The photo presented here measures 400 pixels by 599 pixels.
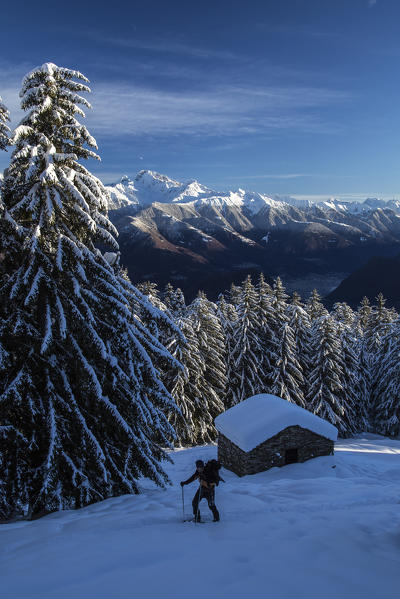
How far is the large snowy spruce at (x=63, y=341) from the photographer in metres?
8.05

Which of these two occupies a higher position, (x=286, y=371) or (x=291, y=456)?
(x=286, y=371)

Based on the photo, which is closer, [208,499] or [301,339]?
[208,499]

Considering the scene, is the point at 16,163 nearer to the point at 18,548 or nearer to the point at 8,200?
the point at 8,200

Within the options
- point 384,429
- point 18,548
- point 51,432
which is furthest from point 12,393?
point 384,429

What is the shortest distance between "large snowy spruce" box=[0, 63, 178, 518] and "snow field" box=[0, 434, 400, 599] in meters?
0.91

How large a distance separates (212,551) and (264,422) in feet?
43.4

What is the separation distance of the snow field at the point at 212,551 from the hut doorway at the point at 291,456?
9.75m

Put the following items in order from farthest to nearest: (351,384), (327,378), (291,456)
→ (351,384) → (327,378) → (291,456)

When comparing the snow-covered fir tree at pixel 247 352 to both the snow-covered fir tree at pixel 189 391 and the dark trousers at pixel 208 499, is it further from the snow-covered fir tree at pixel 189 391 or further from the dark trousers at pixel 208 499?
the dark trousers at pixel 208 499

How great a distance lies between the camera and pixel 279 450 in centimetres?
1844

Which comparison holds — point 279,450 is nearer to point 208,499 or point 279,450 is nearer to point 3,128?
point 208,499

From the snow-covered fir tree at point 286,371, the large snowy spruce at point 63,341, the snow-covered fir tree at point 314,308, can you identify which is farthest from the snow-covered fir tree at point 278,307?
the large snowy spruce at point 63,341

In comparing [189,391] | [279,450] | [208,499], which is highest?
[189,391]

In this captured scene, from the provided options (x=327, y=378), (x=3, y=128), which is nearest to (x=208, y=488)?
(x=3, y=128)
